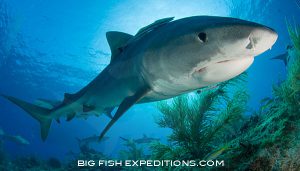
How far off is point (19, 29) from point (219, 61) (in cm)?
3531

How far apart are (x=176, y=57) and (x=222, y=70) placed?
564 millimetres

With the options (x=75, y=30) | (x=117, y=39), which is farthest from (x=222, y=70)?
(x=75, y=30)

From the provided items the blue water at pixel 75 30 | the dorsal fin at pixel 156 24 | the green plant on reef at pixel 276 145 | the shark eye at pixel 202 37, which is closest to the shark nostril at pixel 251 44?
the shark eye at pixel 202 37

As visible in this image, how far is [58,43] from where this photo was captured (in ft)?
109

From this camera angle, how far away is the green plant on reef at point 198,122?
171 inches

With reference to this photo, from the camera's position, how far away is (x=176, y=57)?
2.74 metres

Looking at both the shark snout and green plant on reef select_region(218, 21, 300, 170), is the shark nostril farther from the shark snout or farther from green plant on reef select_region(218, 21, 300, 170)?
green plant on reef select_region(218, 21, 300, 170)

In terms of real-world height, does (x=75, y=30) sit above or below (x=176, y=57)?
above

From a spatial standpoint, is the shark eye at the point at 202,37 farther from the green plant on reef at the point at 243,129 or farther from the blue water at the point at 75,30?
the blue water at the point at 75,30

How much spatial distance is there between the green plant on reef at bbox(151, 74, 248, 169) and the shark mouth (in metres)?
1.82

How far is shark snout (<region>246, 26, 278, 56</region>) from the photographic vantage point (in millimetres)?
2004

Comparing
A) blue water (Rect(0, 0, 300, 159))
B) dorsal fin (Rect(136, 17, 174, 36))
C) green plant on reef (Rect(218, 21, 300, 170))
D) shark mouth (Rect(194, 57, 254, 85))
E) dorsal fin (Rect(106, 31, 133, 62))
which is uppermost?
blue water (Rect(0, 0, 300, 159))

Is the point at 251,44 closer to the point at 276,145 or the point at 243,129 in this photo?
the point at 276,145

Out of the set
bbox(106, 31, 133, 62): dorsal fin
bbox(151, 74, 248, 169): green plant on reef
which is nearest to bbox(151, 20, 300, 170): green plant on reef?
bbox(151, 74, 248, 169): green plant on reef
